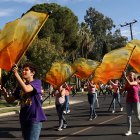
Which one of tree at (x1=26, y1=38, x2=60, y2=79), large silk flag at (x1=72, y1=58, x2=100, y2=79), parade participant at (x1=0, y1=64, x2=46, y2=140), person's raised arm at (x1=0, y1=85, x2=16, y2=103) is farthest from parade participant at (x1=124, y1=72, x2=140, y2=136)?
tree at (x1=26, y1=38, x2=60, y2=79)

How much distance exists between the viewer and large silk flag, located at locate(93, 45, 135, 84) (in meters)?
11.1

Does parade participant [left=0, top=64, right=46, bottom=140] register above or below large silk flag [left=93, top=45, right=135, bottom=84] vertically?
below

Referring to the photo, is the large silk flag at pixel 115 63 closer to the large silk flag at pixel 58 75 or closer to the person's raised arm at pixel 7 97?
the large silk flag at pixel 58 75

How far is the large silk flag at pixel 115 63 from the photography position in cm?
1113

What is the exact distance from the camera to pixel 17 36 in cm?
655

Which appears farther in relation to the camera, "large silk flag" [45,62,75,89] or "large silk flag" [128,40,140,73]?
"large silk flag" [45,62,75,89]

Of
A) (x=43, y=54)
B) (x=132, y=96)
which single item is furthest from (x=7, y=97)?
(x=43, y=54)

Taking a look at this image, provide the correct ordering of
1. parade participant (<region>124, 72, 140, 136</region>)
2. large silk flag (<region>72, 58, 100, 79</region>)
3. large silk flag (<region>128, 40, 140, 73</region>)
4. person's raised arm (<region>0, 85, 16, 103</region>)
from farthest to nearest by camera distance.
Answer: large silk flag (<region>72, 58, 100, 79</region>)
large silk flag (<region>128, 40, 140, 73</region>)
parade participant (<region>124, 72, 140, 136</region>)
person's raised arm (<region>0, 85, 16, 103</region>)

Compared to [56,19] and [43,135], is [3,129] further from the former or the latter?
[56,19]

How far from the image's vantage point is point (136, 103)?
11.0 metres

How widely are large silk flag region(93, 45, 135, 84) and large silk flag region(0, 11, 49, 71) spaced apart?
15.3ft

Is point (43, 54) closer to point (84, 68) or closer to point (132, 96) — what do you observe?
point (84, 68)

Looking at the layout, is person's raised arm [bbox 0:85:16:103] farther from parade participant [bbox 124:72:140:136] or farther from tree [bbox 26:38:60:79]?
tree [bbox 26:38:60:79]

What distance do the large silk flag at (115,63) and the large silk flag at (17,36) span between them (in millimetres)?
4669
